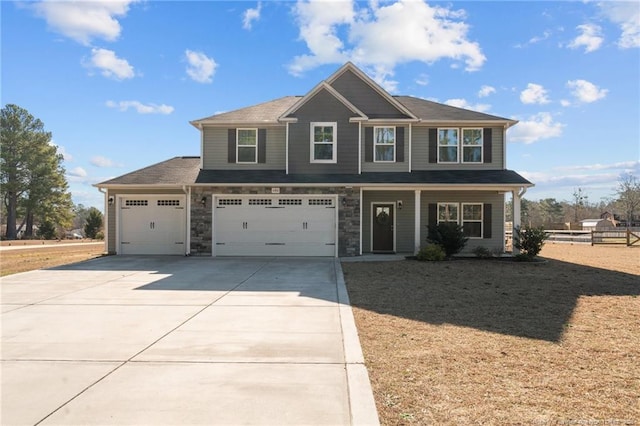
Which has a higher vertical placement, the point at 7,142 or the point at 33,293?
the point at 7,142

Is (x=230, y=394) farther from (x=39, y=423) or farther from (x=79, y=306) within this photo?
(x=79, y=306)

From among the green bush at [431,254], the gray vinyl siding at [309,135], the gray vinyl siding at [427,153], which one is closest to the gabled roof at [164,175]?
the gray vinyl siding at [309,135]

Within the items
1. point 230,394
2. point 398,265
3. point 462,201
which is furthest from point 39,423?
point 462,201

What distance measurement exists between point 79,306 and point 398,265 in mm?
9052

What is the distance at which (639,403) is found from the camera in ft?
12.3

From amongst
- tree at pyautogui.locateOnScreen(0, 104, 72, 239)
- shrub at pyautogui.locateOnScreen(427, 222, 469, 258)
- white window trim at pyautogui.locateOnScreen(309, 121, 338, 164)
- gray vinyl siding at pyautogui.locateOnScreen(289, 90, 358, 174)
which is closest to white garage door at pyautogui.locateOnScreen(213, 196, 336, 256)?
gray vinyl siding at pyautogui.locateOnScreen(289, 90, 358, 174)

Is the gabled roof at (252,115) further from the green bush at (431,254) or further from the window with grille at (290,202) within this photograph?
the green bush at (431,254)

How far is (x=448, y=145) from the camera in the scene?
1744cm

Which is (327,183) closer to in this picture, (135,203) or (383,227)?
(383,227)

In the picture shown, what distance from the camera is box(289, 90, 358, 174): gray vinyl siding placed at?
53.5ft

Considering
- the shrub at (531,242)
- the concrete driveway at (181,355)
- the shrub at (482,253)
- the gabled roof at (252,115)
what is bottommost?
the concrete driveway at (181,355)

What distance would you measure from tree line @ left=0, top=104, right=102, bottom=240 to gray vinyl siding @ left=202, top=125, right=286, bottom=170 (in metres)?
23.7

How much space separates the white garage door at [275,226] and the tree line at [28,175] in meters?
24.9

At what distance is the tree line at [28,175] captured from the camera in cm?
3769
